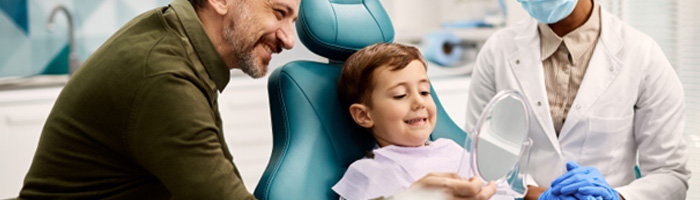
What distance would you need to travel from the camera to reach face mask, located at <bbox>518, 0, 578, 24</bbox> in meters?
1.61

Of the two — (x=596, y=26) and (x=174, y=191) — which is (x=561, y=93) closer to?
(x=596, y=26)

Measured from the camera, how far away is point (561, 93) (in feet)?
5.76

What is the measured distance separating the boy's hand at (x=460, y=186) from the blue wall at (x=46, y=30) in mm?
2624

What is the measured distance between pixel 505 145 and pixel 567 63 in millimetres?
701

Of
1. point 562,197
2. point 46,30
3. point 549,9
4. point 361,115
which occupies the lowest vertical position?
point 46,30

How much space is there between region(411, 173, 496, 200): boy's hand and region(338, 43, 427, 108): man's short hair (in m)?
0.44

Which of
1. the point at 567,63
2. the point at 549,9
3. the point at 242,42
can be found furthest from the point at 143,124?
the point at 567,63

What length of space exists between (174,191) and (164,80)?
8.1 inches

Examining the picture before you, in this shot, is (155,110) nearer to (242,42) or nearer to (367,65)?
(242,42)

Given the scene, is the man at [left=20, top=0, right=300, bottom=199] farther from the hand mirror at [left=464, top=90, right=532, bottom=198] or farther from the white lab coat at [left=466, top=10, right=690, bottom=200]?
the white lab coat at [left=466, top=10, right=690, bottom=200]

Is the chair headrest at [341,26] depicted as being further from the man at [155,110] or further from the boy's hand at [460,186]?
the boy's hand at [460,186]

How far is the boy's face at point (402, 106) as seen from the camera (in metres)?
1.45

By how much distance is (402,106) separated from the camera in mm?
1450

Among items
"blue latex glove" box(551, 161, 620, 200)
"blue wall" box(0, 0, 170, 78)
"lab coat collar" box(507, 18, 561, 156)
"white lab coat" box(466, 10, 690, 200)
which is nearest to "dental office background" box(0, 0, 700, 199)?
"blue wall" box(0, 0, 170, 78)
